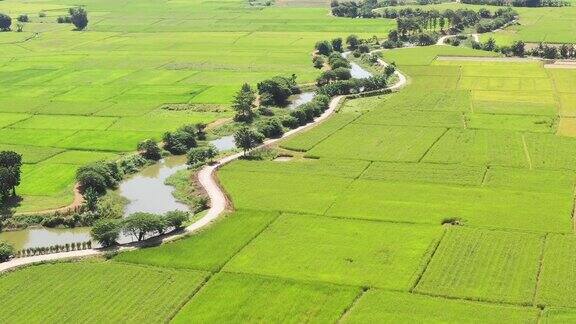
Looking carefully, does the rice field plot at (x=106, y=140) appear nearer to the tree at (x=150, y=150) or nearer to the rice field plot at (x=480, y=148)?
the tree at (x=150, y=150)

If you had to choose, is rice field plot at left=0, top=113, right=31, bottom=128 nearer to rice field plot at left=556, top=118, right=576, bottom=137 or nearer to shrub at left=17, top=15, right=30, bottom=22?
rice field plot at left=556, top=118, right=576, bottom=137

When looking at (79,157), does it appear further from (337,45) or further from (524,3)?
(524,3)

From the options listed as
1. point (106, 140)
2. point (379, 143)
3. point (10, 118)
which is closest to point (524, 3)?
point (379, 143)

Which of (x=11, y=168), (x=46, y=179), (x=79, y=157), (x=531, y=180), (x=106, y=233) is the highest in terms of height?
(x=11, y=168)

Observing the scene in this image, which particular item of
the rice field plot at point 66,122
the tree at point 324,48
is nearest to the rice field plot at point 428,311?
the rice field plot at point 66,122

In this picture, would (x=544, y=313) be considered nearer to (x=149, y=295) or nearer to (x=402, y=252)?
(x=402, y=252)

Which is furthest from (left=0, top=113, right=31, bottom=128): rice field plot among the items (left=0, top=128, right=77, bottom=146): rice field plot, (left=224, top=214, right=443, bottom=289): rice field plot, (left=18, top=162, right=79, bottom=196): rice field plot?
(left=224, top=214, right=443, bottom=289): rice field plot
